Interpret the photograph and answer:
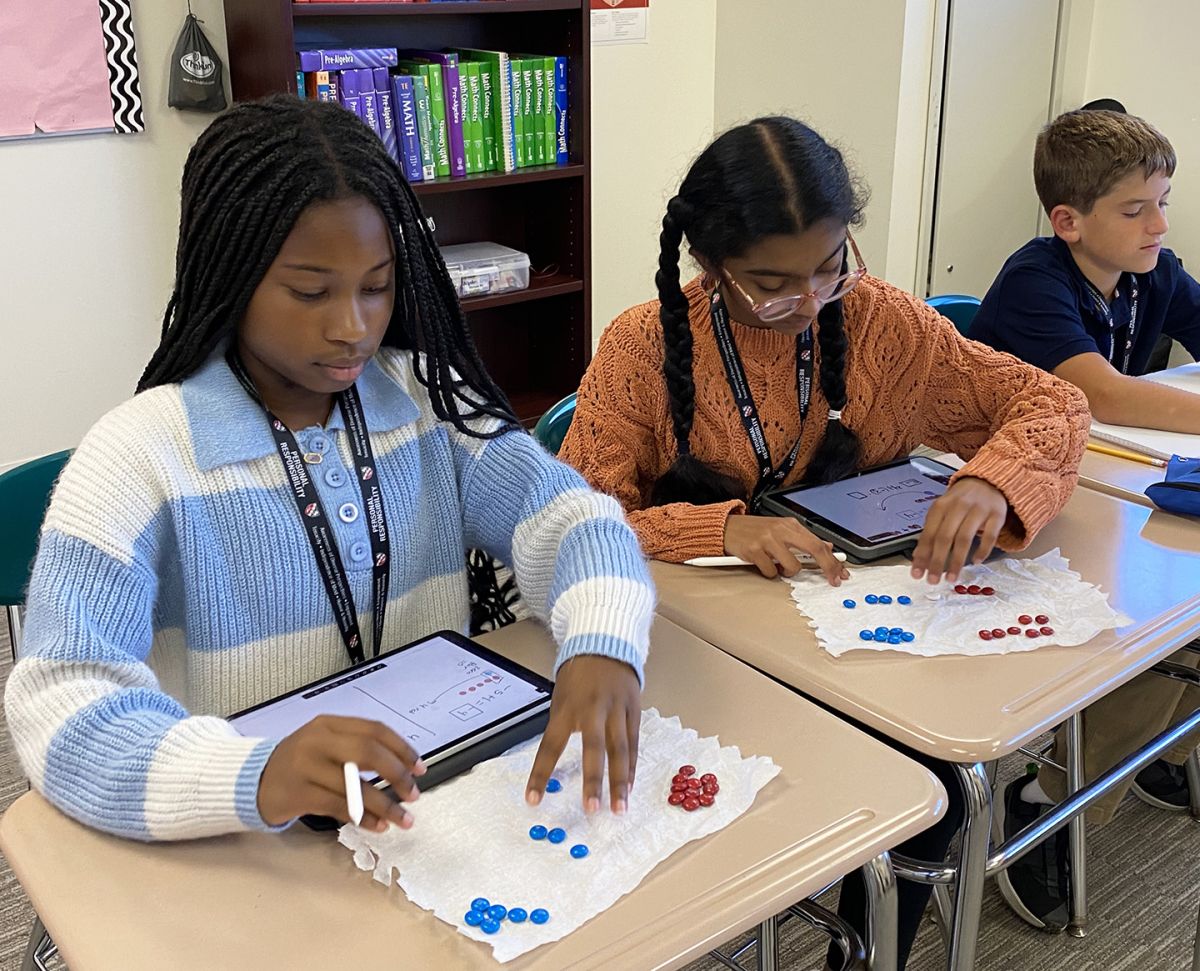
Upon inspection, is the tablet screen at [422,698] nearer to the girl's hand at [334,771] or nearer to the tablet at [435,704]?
the tablet at [435,704]

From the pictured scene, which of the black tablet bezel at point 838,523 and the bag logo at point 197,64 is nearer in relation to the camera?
the black tablet bezel at point 838,523

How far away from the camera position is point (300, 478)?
1.18 metres

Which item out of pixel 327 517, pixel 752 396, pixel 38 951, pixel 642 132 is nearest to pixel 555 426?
pixel 752 396

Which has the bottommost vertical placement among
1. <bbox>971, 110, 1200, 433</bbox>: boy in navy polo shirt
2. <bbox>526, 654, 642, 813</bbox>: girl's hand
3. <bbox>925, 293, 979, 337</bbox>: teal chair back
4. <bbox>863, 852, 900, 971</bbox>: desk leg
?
<bbox>863, 852, 900, 971</bbox>: desk leg

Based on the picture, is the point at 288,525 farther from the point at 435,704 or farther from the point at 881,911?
the point at 881,911

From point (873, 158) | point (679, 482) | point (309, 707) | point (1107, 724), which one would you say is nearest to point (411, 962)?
point (309, 707)

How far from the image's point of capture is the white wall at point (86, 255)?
9.70 feet

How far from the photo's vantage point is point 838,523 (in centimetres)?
149

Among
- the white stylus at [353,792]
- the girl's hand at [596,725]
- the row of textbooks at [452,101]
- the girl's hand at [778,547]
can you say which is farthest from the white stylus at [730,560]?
the row of textbooks at [452,101]

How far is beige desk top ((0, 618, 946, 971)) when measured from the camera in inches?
32.9

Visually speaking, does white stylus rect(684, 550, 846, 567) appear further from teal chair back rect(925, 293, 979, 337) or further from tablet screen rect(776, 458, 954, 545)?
teal chair back rect(925, 293, 979, 337)

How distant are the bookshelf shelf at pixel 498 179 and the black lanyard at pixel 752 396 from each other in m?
1.68

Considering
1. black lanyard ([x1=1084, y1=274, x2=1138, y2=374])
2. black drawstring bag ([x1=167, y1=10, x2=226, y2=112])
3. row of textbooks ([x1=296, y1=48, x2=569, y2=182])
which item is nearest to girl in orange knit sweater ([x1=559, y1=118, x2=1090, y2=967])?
black lanyard ([x1=1084, y1=274, x2=1138, y2=374])

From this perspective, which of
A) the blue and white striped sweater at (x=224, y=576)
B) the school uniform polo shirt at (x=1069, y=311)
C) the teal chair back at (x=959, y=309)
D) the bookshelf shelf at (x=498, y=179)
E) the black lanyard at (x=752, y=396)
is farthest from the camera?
the bookshelf shelf at (x=498, y=179)
